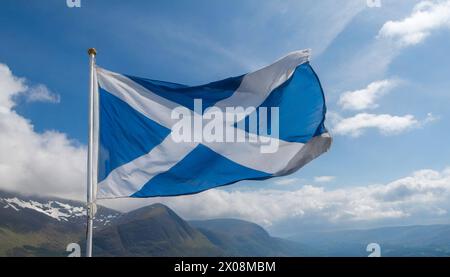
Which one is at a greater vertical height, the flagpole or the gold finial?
the gold finial

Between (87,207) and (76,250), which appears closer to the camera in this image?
(76,250)

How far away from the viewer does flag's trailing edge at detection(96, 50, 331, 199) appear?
674 inches

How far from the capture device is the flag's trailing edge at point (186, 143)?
17.1m

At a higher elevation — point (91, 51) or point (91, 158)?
point (91, 51)

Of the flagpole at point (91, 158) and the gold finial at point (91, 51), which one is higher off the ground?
the gold finial at point (91, 51)

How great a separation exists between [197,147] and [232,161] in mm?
1415

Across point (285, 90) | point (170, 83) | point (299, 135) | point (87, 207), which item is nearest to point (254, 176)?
point (299, 135)

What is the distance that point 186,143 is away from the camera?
17.7 meters

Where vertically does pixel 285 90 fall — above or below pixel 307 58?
below
